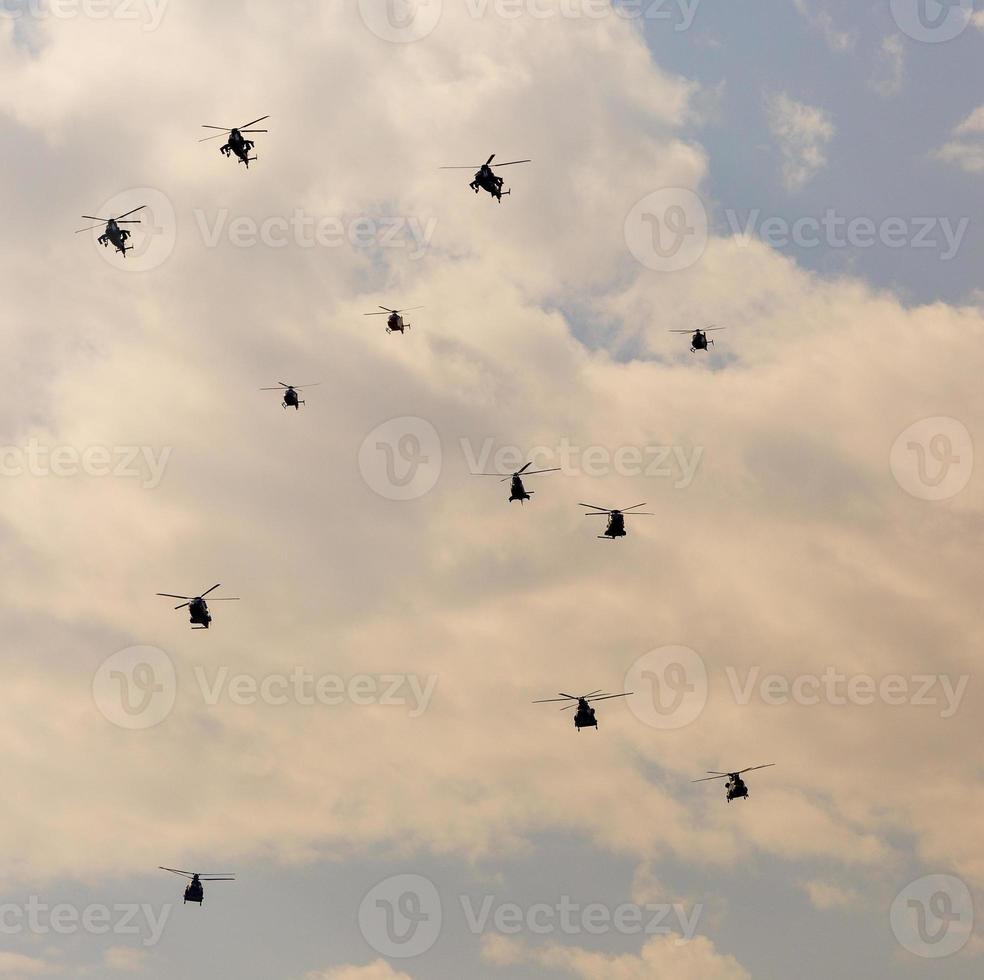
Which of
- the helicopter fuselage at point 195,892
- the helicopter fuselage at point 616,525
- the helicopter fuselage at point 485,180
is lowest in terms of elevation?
the helicopter fuselage at point 195,892

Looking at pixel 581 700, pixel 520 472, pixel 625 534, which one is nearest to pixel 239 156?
pixel 520 472

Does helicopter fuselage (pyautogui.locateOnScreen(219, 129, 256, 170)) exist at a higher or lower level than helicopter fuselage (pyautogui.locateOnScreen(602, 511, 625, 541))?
higher

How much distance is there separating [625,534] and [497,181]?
3331 centimetres

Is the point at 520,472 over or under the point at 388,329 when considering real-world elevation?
under

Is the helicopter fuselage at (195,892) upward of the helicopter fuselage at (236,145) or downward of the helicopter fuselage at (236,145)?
downward

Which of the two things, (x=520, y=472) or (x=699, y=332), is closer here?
(x=520, y=472)

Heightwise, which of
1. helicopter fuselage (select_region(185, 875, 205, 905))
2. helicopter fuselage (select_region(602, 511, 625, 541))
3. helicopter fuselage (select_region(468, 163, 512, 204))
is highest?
helicopter fuselage (select_region(468, 163, 512, 204))

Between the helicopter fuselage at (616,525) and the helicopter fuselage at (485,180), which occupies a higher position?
the helicopter fuselage at (485,180)

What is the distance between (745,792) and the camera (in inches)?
6344

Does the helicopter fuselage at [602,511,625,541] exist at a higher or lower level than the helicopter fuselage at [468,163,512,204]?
lower

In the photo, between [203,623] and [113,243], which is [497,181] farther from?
[203,623]

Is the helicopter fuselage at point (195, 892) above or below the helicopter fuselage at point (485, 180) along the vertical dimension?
below

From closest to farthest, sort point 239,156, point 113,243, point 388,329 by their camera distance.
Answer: point 239,156 < point 113,243 < point 388,329

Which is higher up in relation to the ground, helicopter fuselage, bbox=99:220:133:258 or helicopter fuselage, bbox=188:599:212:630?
helicopter fuselage, bbox=99:220:133:258
